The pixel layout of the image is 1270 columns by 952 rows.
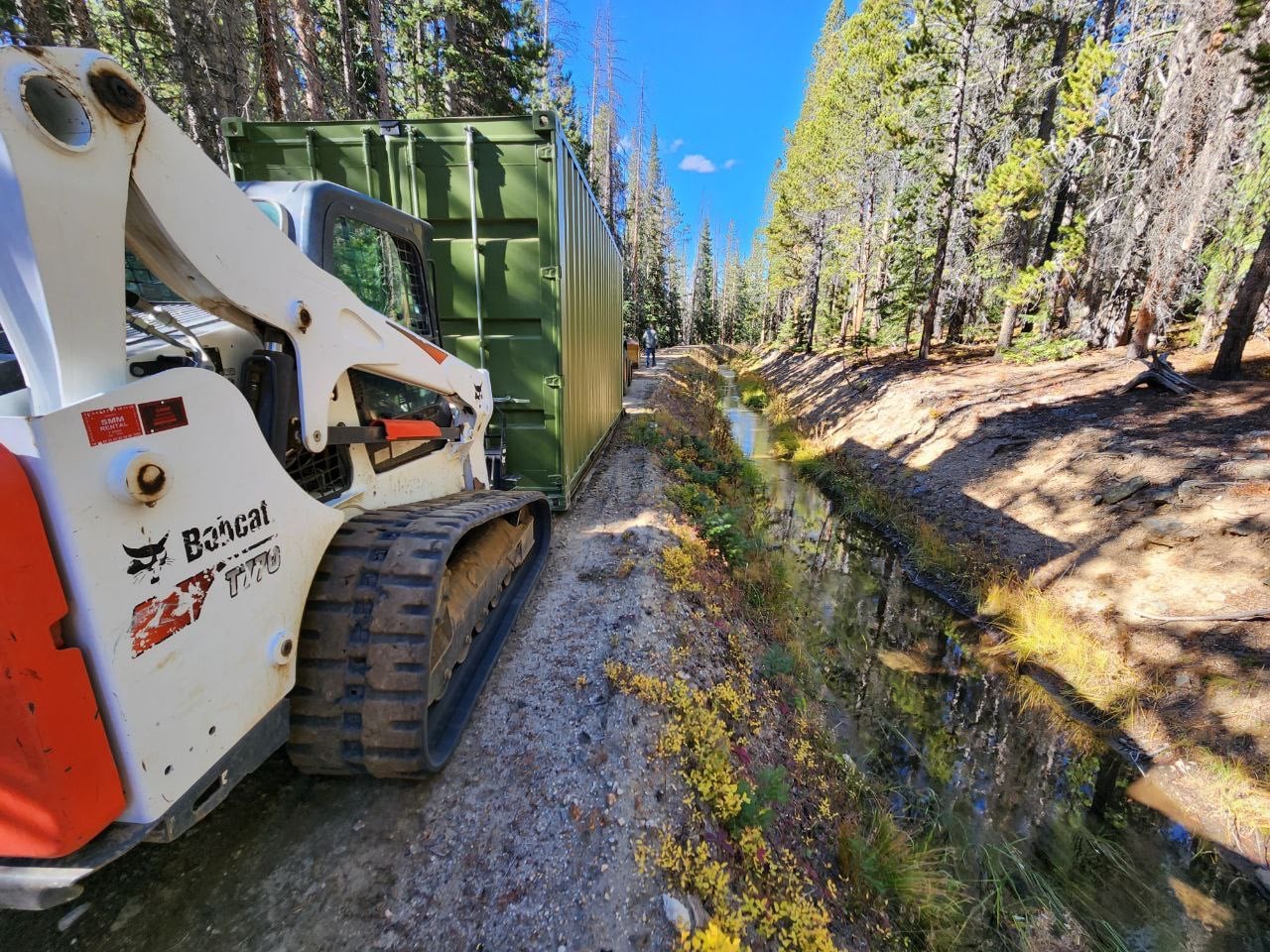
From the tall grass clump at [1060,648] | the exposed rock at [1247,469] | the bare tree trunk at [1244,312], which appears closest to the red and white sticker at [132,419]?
the tall grass clump at [1060,648]

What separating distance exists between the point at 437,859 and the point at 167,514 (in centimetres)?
179

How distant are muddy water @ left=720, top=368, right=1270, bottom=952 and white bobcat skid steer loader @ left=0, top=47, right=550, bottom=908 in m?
3.62

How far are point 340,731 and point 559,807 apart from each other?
1083 mm

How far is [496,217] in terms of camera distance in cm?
483

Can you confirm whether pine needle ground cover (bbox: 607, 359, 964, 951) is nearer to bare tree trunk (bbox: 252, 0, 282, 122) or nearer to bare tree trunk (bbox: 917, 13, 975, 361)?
bare tree trunk (bbox: 252, 0, 282, 122)

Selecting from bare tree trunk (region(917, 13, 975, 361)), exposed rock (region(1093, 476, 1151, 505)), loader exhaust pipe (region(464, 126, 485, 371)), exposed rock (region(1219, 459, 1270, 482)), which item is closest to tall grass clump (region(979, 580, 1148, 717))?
exposed rock (region(1093, 476, 1151, 505))

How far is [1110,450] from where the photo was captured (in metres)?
7.58

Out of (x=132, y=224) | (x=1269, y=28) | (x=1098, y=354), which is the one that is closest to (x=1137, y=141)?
(x=1269, y=28)

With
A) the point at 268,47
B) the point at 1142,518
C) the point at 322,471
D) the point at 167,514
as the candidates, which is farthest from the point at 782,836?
the point at 268,47

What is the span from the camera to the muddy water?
328 centimetres

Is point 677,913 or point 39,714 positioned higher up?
point 39,714

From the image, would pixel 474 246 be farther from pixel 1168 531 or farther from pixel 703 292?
pixel 703 292

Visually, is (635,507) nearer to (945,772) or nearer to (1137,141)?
(945,772)

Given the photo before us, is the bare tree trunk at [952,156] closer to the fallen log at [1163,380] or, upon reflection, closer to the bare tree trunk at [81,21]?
the fallen log at [1163,380]
